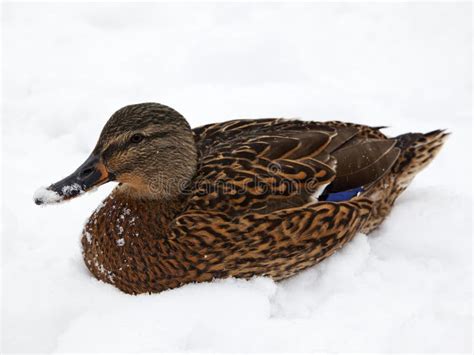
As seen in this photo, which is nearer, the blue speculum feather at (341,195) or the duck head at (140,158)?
the duck head at (140,158)

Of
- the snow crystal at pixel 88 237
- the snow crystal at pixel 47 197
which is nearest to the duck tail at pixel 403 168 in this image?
the snow crystal at pixel 88 237

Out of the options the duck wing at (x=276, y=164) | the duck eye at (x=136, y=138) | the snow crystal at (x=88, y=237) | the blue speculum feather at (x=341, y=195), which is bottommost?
the snow crystal at (x=88, y=237)

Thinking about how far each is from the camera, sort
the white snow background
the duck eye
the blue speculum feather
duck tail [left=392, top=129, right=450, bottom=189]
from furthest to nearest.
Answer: duck tail [left=392, top=129, right=450, bottom=189], the blue speculum feather, the duck eye, the white snow background

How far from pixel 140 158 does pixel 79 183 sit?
15.5 inches

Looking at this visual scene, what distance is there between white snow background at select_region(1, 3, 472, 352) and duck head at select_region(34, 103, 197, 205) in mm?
655

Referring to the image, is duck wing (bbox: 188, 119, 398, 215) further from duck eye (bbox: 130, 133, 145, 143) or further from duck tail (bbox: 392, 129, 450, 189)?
duck eye (bbox: 130, 133, 145, 143)

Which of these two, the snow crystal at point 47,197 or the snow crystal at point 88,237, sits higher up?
the snow crystal at point 47,197

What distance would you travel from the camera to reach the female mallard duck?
391 centimetres

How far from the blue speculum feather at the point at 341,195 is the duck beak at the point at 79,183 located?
4.56 ft

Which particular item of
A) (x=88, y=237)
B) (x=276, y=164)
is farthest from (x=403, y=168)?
(x=88, y=237)

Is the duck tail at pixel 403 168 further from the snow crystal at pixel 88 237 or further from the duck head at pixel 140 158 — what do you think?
the snow crystal at pixel 88 237

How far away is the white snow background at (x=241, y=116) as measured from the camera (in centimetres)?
373

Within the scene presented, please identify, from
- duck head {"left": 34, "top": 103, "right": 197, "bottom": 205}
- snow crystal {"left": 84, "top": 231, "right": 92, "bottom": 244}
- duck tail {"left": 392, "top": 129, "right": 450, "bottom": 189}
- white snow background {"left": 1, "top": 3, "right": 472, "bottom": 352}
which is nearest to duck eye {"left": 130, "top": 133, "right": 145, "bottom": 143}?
duck head {"left": 34, "top": 103, "right": 197, "bottom": 205}

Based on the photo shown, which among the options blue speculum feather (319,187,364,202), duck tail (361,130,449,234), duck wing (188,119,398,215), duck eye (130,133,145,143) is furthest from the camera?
duck tail (361,130,449,234)
